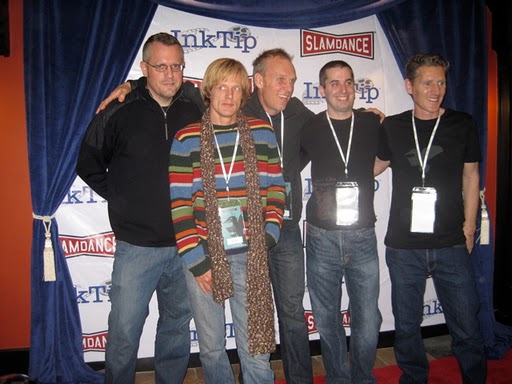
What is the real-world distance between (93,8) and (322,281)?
7.74ft

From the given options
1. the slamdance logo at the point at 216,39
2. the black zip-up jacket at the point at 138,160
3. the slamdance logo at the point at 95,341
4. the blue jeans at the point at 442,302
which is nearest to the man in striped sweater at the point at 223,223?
the black zip-up jacket at the point at 138,160

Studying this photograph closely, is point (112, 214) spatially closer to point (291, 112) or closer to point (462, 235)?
point (291, 112)

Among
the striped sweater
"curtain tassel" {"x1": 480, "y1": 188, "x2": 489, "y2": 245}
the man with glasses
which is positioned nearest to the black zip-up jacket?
the man with glasses

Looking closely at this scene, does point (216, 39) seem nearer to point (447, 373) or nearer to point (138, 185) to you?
point (138, 185)

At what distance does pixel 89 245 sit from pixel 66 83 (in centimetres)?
116

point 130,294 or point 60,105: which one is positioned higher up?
point 60,105

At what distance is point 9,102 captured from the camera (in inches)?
105

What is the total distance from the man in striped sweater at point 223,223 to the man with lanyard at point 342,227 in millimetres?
495

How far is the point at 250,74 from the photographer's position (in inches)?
116

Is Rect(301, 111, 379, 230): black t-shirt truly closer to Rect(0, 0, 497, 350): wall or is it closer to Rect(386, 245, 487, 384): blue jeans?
Rect(386, 245, 487, 384): blue jeans

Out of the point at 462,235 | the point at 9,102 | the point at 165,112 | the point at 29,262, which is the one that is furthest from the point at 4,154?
the point at 462,235

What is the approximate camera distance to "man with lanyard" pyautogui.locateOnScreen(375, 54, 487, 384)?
7.00 ft

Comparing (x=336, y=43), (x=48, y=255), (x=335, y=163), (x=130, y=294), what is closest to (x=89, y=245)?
(x=48, y=255)

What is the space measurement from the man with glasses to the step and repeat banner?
79 centimetres
